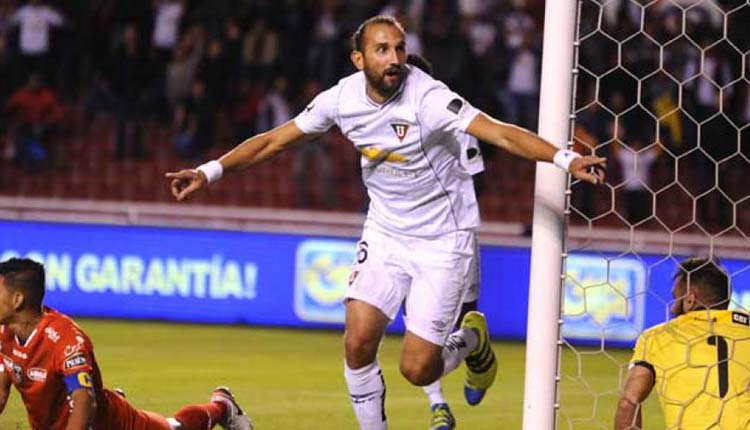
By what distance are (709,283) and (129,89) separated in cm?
1327

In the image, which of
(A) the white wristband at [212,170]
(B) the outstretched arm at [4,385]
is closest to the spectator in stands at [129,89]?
(A) the white wristband at [212,170]

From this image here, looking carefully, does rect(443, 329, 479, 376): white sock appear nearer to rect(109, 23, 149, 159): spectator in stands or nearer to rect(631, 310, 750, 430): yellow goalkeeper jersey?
rect(631, 310, 750, 430): yellow goalkeeper jersey

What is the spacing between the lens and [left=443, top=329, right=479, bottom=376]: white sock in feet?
26.1

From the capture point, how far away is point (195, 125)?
61.0 ft

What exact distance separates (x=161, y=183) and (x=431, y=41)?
3.43 meters

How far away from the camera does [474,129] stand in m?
6.86

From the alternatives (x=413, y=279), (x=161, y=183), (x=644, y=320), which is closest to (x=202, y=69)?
(x=161, y=183)

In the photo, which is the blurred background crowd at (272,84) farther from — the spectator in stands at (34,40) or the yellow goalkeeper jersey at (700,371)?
the yellow goalkeeper jersey at (700,371)

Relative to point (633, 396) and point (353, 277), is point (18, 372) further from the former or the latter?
point (633, 396)

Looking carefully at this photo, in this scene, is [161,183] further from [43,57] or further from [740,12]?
[740,12]

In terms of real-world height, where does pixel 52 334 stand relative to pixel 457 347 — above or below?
above

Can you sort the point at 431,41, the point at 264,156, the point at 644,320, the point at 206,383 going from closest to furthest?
the point at 264,156 → the point at 206,383 → the point at 644,320 → the point at 431,41

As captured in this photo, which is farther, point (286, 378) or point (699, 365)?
point (286, 378)

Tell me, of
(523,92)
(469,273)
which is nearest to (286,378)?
(469,273)
